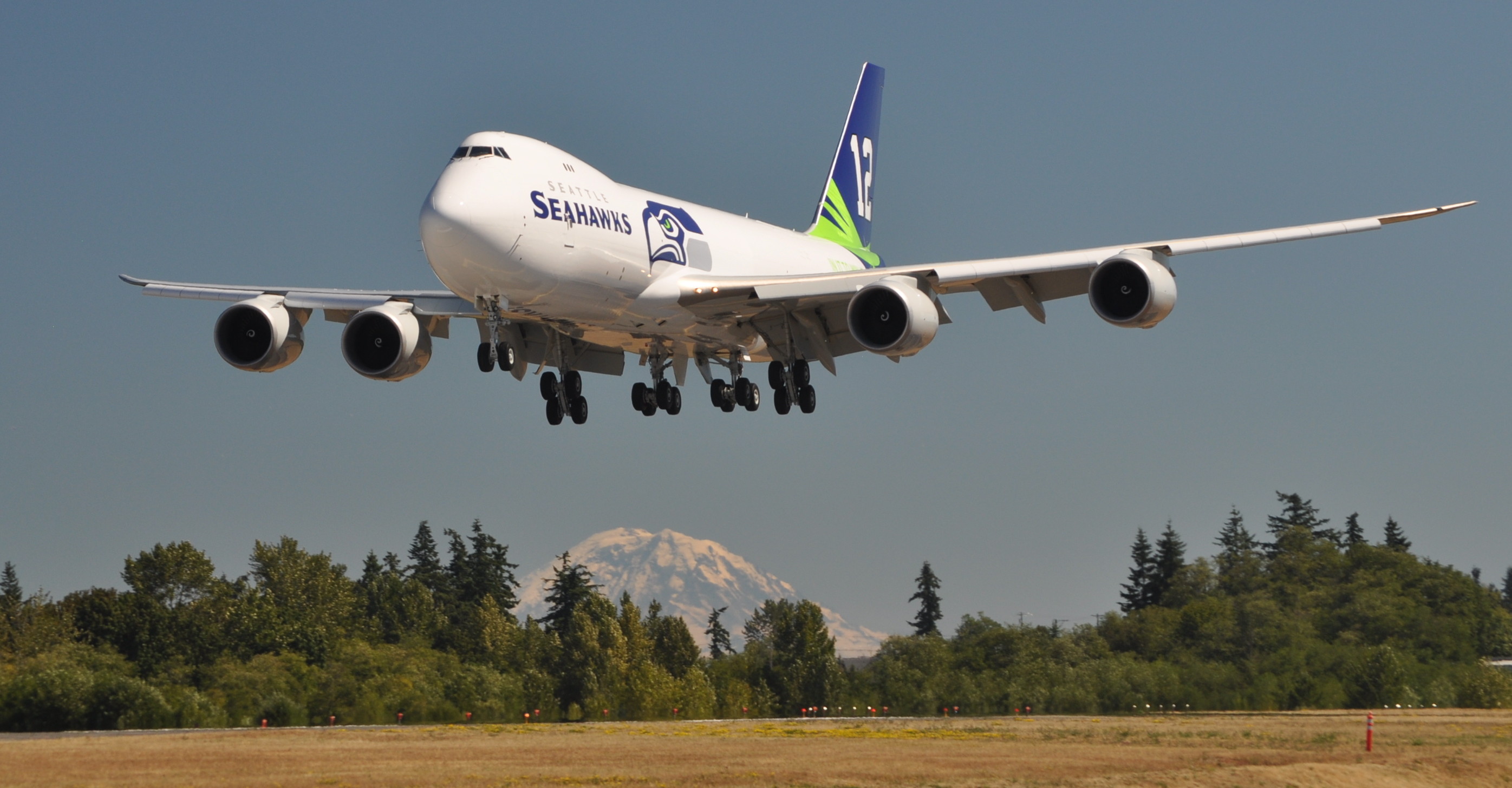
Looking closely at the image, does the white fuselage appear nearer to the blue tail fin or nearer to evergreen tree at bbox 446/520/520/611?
the blue tail fin

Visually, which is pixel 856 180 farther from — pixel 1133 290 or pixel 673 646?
pixel 673 646

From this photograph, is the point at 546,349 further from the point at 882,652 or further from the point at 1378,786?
the point at 882,652

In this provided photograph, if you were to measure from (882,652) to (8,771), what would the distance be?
58.4 metres

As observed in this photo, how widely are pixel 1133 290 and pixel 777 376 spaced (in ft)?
33.3

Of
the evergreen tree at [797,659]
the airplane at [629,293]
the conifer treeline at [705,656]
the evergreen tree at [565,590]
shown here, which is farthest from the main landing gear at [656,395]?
the evergreen tree at [565,590]

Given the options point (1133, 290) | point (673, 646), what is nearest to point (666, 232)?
point (1133, 290)

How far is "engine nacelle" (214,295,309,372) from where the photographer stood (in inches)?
1340

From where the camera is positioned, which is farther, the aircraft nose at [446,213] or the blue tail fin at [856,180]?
the blue tail fin at [856,180]

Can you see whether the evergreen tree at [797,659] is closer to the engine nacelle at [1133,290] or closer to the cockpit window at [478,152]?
the engine nacelle at [1133,290]

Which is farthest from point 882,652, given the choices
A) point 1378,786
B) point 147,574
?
point 1378,786

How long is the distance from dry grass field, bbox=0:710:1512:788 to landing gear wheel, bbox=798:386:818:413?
10404mm

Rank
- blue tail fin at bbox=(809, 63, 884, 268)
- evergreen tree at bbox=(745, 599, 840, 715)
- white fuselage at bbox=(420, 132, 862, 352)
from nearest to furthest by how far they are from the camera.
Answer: white fuselage at bbox=(420, 132, 862, 352)
blue tail fin at bbox=(809, 63, 884, 268)
evergreen tree at bbox=(745, 599, 840, 715)

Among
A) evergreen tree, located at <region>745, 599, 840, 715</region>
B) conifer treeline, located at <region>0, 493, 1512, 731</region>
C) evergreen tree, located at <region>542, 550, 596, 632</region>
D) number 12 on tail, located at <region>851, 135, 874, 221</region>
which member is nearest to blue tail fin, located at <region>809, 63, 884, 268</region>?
number 12 on tail, located at <region>851, 135, 874, 221</region>

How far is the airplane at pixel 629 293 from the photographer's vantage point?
29922mm
